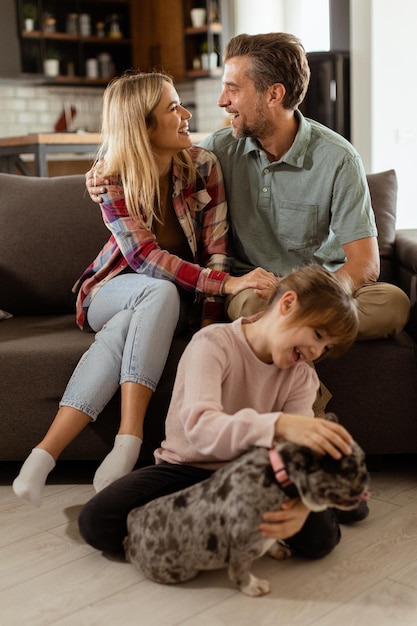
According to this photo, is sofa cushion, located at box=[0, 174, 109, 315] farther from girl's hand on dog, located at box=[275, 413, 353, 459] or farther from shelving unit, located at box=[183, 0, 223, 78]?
shelving unit, located at box=[183, 0, 223, 78]

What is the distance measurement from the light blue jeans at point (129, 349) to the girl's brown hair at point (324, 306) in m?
0.51

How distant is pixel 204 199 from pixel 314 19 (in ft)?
13.4

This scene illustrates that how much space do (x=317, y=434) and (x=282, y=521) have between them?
182 millimetres

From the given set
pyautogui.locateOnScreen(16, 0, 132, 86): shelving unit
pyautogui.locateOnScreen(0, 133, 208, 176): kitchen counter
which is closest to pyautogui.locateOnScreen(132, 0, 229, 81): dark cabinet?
pyautogui.locateOnScreen(16, 0, 132, 86): shelving unit

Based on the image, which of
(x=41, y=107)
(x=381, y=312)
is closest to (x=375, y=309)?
(x=381, y=312)

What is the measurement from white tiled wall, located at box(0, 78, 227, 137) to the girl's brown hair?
5.62 metres

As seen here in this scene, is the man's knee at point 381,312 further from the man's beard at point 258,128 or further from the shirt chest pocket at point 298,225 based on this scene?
the man's beard at point 258,128

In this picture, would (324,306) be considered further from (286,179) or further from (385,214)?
(385,214)

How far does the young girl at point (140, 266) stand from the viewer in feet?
6.40

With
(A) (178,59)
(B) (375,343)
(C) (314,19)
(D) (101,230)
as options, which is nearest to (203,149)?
(D) (101,230)

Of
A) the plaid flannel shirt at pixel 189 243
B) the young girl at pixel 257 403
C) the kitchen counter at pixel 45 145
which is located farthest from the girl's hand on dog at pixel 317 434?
the kitchen counter at pixel 45 145

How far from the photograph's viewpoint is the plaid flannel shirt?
2182mm

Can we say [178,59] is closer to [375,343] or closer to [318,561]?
[375,343]

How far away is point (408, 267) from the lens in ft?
8.14
